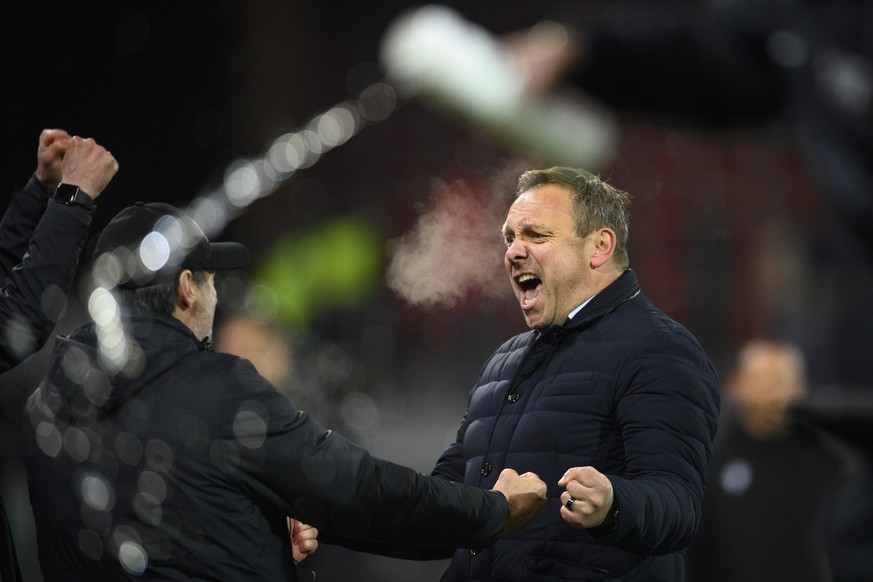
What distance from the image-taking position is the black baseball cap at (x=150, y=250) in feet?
9.43

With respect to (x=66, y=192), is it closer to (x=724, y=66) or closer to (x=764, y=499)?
(x=724, y=66)

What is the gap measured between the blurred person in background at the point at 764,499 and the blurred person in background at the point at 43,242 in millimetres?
2856

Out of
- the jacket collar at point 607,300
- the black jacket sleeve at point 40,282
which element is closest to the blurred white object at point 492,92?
the jacket collar at point 607,300

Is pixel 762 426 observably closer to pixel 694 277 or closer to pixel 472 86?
pixel 472 86

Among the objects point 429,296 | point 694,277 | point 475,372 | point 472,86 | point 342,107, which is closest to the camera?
point 472,86

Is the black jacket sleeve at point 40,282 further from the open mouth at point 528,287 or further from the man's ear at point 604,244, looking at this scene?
Answer: the man's ear at point 604,244

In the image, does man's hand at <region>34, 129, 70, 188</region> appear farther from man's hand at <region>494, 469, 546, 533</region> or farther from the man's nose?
man's hand at <region>494, 469, 546, 533</region>

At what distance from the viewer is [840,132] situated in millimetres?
1264

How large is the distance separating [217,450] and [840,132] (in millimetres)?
1796

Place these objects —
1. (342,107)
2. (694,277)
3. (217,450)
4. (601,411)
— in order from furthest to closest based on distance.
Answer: (342,107)
(694,277)
(601,411)
(217,450)

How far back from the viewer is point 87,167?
3246 mm

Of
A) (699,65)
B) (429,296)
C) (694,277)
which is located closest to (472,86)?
(699,65)

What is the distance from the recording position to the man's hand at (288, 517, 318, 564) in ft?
10.2

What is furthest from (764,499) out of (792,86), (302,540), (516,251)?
(792,86)
